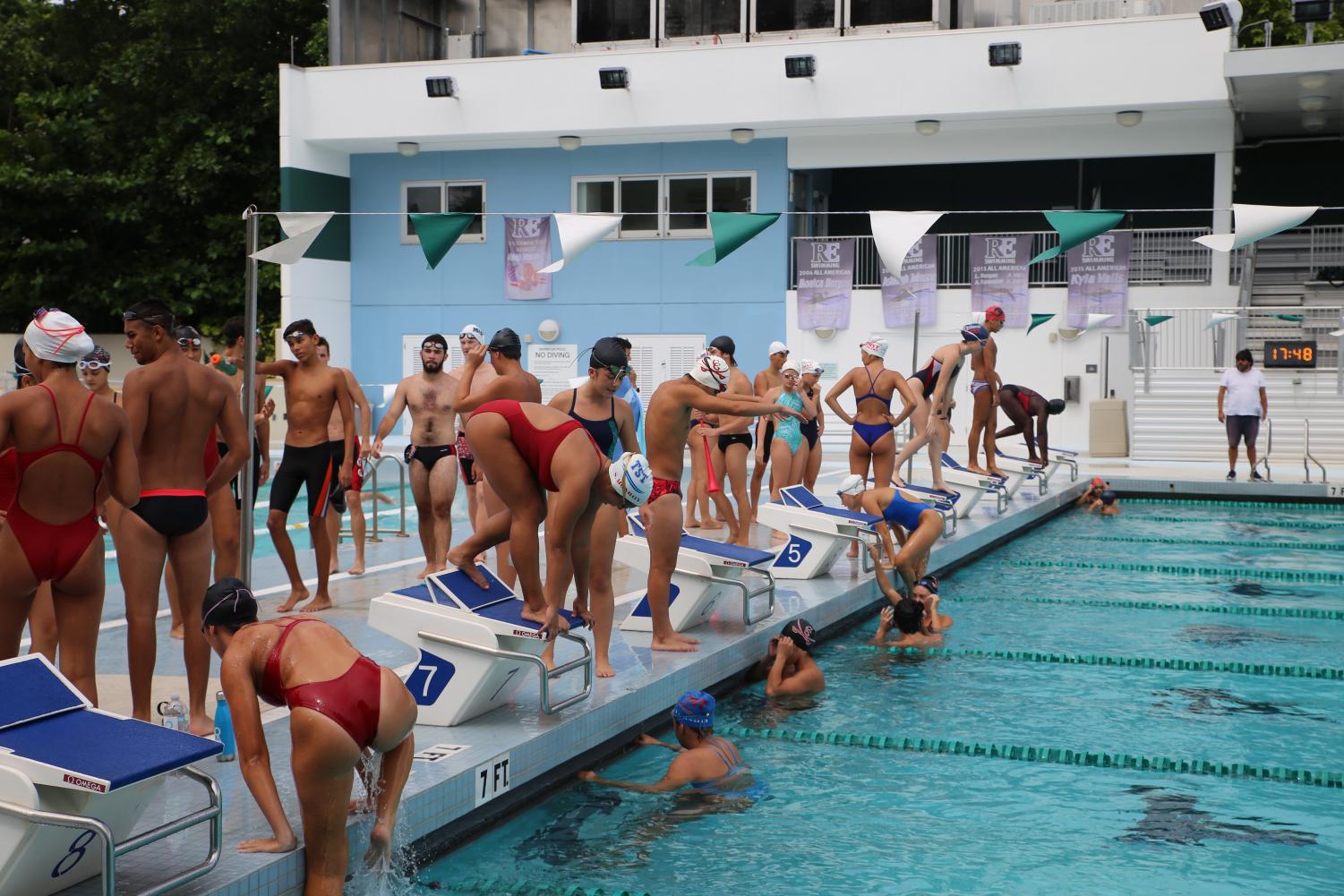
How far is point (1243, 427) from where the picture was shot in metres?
16.5

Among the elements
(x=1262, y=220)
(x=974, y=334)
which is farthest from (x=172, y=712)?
(x=974, y=334)

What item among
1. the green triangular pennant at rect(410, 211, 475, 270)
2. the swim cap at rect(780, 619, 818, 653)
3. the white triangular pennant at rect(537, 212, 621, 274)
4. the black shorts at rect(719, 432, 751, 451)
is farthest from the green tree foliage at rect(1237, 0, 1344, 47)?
the swim cap at rect(780, 619, 818, 653)

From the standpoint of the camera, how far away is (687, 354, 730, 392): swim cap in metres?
6.59

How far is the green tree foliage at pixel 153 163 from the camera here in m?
27.9

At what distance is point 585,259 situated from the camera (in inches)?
909

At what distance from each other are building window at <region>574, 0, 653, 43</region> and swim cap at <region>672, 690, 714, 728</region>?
19.8 meters

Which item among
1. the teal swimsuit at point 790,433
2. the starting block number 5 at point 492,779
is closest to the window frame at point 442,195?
the teal swimsuit at point 790,433

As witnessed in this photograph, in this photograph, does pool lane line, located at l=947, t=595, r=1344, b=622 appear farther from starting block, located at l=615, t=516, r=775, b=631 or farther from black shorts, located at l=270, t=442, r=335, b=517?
black shorts, located at l=270, t=442, r=335, b=517

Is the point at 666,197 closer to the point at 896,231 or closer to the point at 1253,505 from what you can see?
the point at 1253,505

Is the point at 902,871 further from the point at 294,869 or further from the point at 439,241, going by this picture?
the point at 439,241

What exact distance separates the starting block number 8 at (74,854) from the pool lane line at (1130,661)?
559 cm

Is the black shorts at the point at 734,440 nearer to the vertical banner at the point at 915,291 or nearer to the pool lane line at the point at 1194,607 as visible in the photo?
the pool lane line at the point at 1194,607

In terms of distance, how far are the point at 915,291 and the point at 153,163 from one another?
1627 centimetres

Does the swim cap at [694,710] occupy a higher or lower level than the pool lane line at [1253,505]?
higher
